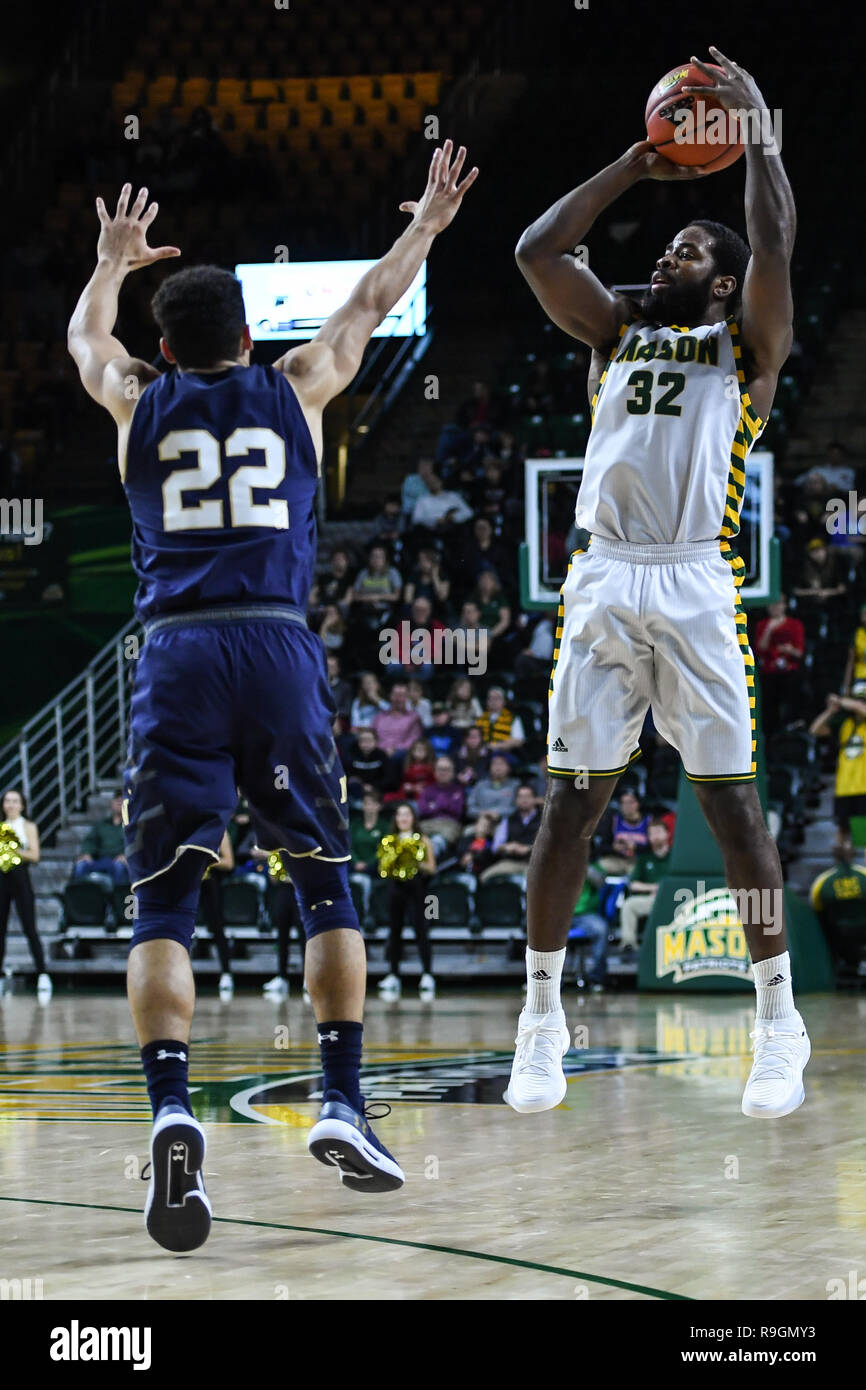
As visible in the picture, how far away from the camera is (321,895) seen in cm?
480

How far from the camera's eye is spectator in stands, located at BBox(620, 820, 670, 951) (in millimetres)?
15125

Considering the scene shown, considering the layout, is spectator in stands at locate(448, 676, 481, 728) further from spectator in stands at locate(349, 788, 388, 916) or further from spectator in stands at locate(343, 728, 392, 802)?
spectator in stands at locate(349, 788, 388, 916)

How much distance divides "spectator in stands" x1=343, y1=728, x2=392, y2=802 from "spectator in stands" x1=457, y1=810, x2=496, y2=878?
104 cm

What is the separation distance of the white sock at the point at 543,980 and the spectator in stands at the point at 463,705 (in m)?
11.8

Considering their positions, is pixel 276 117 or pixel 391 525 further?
pixel 276 117

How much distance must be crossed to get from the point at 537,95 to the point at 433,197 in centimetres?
2018

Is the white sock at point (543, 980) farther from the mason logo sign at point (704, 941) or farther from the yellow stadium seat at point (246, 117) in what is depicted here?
the yellow stadium seat at point (246, 117)

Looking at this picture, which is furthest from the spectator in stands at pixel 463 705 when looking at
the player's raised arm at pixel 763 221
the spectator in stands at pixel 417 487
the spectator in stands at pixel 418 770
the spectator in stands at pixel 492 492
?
the player's raised arm at pixel 763 221

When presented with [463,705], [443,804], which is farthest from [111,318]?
[463,705]

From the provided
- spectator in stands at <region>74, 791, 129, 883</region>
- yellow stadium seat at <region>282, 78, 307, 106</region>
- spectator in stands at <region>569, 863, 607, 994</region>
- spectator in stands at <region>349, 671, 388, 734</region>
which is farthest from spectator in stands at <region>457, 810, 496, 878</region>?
yellow stadium seat at <region>282, 78, 307, 106</region>

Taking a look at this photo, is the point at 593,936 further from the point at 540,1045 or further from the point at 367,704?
the point at 540,1045

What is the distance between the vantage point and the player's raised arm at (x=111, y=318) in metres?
4.96

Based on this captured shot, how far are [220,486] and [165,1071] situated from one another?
1533mm
